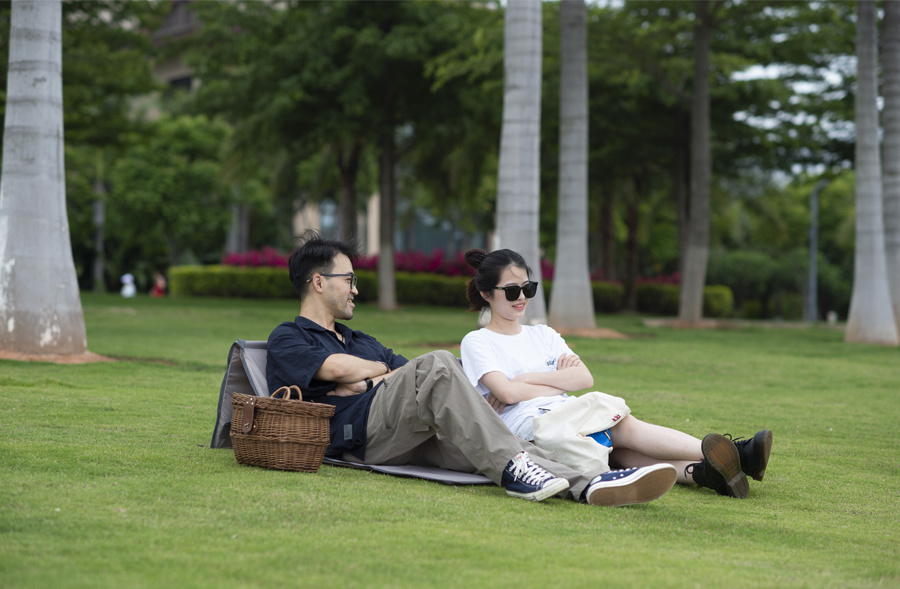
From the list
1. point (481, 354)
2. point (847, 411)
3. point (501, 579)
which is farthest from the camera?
point (847, 411)

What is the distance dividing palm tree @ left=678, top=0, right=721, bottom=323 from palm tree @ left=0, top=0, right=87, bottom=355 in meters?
14.0

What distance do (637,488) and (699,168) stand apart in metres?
17.5

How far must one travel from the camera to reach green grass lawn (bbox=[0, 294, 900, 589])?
3336 mm

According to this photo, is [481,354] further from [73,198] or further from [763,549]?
[73,198]

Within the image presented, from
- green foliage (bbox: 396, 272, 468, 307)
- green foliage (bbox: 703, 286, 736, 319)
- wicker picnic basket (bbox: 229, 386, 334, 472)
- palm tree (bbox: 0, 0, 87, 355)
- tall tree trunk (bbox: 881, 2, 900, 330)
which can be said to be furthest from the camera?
green foliage (bbox: 703, 286, 736, 319)

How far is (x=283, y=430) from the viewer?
488 centimetres

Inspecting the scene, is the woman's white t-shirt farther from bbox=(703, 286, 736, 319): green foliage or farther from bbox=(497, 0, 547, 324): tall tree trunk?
bbox=(703, 286, 736, 319): green foliage

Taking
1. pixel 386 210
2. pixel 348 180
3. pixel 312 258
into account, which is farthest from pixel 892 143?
pixel 312 258

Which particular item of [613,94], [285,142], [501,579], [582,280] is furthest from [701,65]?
[501,579]

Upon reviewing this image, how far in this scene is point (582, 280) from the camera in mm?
17406

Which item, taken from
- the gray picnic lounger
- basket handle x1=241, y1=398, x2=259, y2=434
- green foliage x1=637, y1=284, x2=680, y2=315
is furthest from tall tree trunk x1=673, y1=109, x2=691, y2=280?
basket handle x1=241, y1=398, x2=259, y2=434

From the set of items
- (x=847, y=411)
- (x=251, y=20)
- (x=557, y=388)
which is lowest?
(x=847, y=411)

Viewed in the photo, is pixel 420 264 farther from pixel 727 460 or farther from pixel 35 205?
pixel 727 460

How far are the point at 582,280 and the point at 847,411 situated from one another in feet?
27.8
